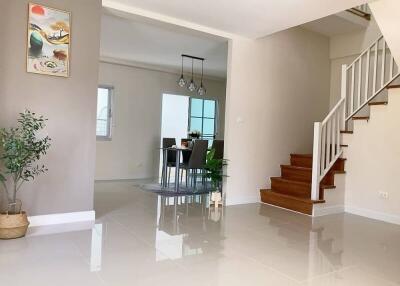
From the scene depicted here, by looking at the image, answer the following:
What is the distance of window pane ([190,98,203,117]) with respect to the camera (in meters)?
8.36

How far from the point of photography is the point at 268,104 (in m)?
5.28

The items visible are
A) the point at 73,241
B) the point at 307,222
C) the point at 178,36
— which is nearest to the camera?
the point at 73,241

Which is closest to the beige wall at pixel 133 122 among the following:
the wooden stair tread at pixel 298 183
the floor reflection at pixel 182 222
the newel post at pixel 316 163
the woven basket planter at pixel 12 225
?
the floor reflection at pixel 182 222

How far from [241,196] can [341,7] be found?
293 centimetres

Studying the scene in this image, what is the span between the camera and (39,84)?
339 cm

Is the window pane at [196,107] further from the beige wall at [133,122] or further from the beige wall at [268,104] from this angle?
the beige wall at [268,104]

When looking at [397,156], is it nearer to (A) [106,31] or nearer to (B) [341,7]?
(B) [341,7]

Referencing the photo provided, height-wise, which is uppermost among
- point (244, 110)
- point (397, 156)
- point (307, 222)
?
point (244, 110)

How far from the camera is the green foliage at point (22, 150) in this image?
294cm

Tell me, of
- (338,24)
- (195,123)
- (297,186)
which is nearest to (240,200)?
(297,186)

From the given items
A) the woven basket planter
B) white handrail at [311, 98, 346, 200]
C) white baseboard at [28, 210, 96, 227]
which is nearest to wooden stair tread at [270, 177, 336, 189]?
white handrail at [311, 98, 346, 200]

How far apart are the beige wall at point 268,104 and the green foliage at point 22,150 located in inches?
103

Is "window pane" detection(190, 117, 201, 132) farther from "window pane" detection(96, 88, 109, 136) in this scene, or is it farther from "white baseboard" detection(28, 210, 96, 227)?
"white baseboard" detection(28, 210, 96, 227)

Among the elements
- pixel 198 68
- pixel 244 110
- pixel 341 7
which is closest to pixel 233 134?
pixel 244 110
